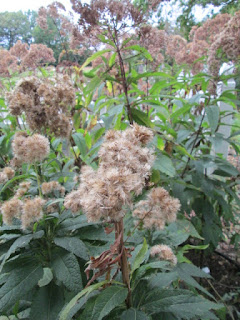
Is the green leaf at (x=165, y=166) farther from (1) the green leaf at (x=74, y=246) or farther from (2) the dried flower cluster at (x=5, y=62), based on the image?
(2) the dried flower cluster at (x=5, y=62)

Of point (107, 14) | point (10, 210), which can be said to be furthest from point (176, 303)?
point (107, 14)

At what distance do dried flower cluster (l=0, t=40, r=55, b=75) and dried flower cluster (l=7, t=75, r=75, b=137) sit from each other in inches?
43.9

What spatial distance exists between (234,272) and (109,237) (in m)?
1.92

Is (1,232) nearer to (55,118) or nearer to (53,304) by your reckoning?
(53,304)

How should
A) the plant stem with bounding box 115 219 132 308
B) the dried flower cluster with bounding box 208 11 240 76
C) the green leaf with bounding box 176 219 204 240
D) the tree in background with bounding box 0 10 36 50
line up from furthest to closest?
the tree in background with bounding box 0 10 36 50 < the dried flower cluster with bounding box 208 11 240 76 < the green leaf with bounding box 176 219 204 240 < the plant stem with bounding box 115 219 132 308

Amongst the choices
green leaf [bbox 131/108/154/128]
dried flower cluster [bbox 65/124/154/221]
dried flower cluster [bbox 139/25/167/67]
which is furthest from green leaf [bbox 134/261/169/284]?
dried flower cluster [bbox 139/25/167/67]

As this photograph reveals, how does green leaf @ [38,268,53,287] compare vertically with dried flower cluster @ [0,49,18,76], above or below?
below

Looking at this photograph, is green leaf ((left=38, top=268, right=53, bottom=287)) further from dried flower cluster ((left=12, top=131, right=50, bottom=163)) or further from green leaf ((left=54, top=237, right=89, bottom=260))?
dried flower cluster ((left=12, top=131, right=50, bottom=163))

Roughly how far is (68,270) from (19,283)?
0.16 meters

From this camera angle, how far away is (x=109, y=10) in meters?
1.34

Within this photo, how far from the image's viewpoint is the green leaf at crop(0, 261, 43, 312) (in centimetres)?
82

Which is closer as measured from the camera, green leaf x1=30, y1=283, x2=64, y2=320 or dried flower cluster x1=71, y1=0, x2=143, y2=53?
green leaf x1=30, y1=283, x2=64, y2=320

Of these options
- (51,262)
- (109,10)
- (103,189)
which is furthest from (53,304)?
(109,10)

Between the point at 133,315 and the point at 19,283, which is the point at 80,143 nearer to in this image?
the point at 19,283
